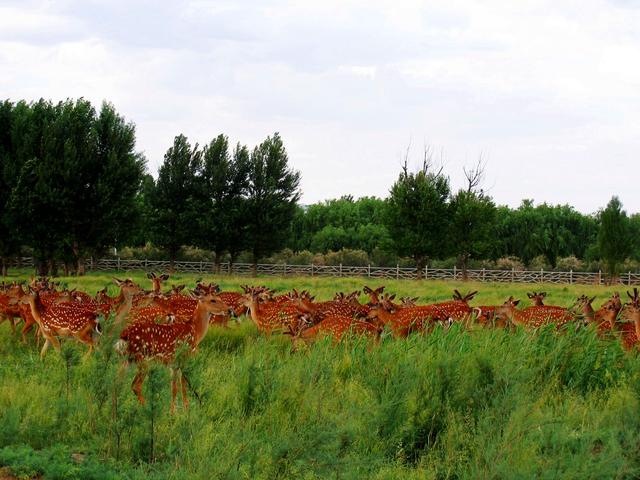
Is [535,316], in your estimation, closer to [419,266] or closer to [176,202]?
[419,266]

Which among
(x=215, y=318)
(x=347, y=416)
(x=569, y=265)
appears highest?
(x=569, y=265)

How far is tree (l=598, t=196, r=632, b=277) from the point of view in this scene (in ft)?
169

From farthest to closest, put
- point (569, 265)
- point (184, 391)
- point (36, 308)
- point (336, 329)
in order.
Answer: point (569, 265) < point (36, 308) < point (336, 329) < point (184, 391)

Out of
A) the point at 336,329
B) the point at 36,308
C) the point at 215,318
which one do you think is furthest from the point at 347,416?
the point at 215,318

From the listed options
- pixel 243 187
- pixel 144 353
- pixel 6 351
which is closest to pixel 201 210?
pixel 243 187

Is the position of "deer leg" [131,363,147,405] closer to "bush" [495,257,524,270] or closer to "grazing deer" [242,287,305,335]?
"grazing deer" [242,287,305,335]

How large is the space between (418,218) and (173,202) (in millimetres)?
16293

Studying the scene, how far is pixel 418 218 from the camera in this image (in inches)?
1940

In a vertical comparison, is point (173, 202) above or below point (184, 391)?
above

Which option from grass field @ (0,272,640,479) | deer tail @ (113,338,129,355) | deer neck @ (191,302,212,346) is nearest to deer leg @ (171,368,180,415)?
grass field @ (0,272,640,479)

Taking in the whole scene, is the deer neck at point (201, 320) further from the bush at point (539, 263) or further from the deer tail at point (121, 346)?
the bush at point (539, 263)

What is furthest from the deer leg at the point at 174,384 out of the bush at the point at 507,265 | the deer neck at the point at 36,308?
the bush at the point at 507,265

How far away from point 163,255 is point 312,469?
5369cm

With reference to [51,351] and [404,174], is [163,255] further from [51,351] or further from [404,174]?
[51,351]
